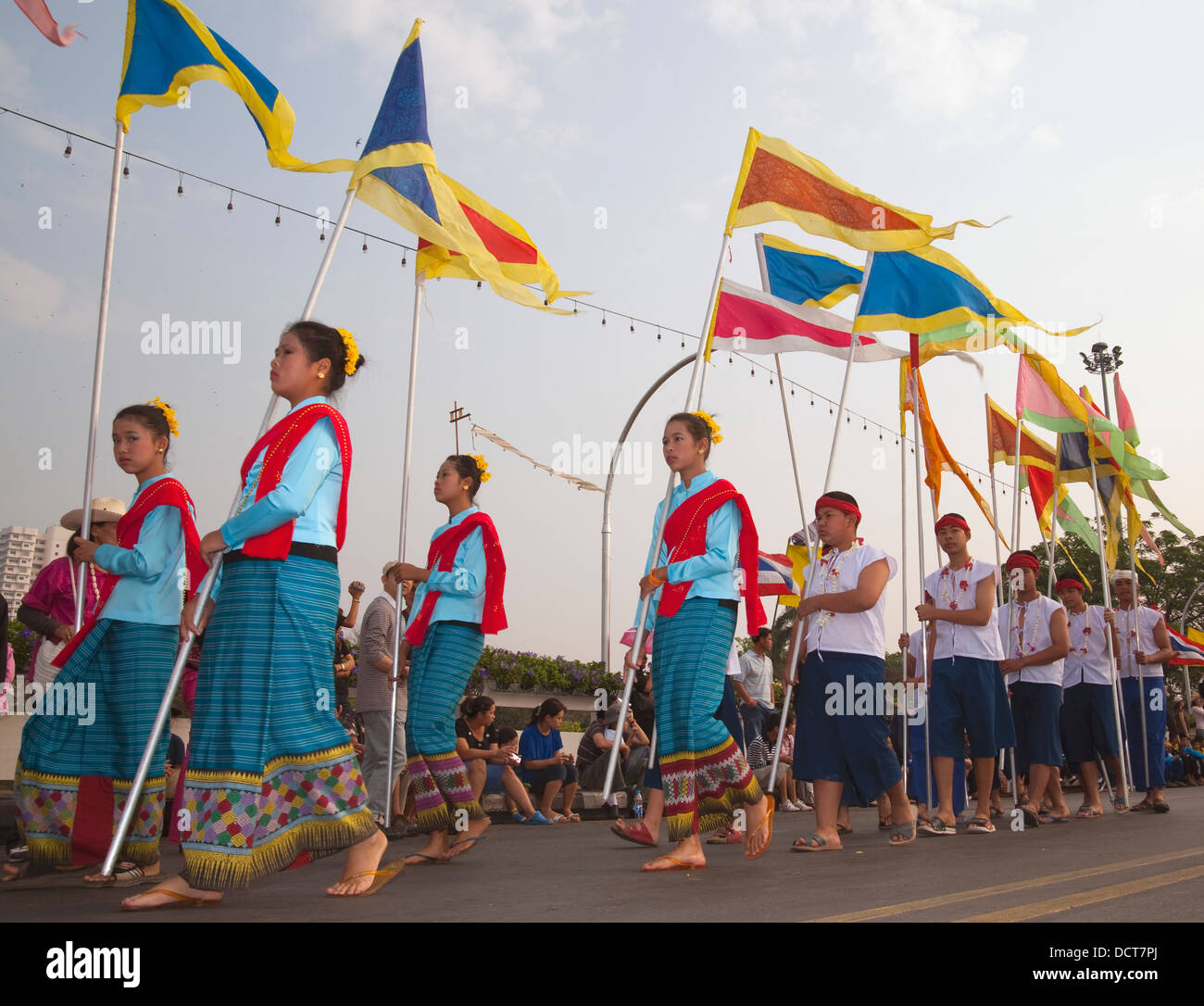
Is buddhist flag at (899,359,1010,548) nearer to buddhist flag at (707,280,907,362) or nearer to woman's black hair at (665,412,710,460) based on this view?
buddhist flag at (707,280,907,362)

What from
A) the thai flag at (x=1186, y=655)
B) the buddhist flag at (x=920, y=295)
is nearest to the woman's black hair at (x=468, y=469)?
the buddhist flag at (x=920, y=295)

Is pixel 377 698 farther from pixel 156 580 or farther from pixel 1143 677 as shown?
pixel 1143 677

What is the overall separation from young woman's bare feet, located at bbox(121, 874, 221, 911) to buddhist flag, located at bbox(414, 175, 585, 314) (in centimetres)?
403

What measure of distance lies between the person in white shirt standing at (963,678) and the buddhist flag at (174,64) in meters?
4.68

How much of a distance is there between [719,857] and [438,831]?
138 cm

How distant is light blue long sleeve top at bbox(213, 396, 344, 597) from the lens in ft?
13.2

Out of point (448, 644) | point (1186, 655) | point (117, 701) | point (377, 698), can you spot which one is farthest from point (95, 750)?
point (1186, 655)

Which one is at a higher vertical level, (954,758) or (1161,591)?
(1161,591)

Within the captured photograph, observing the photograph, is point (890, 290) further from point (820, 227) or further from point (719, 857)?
point (719, 857)

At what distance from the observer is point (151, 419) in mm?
5156

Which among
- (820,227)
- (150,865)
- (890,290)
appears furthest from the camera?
(890,290)

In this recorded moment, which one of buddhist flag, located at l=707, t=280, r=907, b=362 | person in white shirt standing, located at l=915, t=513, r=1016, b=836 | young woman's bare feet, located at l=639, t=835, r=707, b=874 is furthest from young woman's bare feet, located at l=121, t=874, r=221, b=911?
buddhist flag, located at l=707, t=280, r=907, b=362

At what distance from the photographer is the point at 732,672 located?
26.1 ft
